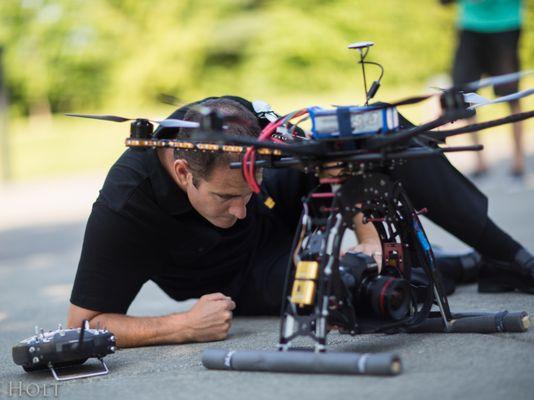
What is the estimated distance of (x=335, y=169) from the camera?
108 inches

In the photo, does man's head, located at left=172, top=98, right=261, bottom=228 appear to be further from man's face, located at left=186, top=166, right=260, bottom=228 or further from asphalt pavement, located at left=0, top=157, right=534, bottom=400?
asphalt pavement, located at left=0, top=157, right=534, bottom=400

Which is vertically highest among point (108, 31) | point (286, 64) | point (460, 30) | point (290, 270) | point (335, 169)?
point (108, 31)

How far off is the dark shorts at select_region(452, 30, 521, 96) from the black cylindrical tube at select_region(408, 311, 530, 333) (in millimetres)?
5275

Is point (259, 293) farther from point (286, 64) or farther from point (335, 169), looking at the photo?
point (286, 64)

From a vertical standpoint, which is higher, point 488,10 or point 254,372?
point 488,10

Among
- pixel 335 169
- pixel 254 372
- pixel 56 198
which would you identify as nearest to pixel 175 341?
pixel 254 372

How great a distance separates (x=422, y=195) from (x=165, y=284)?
1.10 meters

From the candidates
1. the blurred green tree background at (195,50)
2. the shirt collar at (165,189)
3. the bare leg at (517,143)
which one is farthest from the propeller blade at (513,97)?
the blurred green tree background at (195,50)

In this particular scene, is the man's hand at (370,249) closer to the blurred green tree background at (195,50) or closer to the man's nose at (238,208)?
the man's nose at (238,208)

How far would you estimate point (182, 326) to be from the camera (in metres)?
3.44

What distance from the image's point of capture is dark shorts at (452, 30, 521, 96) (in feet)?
26.6

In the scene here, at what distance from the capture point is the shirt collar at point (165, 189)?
11.1 ft

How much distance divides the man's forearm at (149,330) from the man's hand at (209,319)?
26 millimetres

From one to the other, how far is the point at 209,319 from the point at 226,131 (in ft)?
2.58
